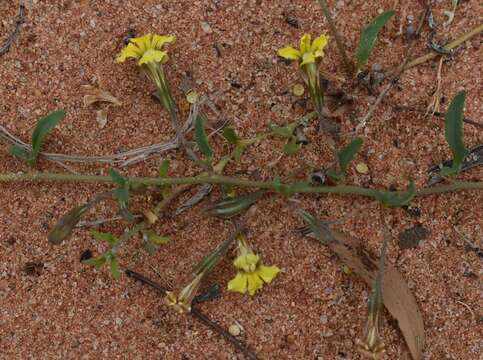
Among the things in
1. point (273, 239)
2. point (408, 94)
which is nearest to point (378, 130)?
point (408, 94)

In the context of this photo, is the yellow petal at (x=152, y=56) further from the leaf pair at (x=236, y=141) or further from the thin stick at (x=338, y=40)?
the thin stick at (x=338, y=40)

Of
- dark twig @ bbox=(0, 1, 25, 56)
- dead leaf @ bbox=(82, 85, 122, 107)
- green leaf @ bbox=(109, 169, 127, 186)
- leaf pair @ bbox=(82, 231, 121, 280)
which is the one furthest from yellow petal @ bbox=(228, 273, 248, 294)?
dark twig @ bbox=(0, 1, 25, 56)

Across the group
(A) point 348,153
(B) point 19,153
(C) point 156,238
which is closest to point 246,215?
(C) point 156,238

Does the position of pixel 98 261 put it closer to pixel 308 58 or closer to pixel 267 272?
pixel 267 272

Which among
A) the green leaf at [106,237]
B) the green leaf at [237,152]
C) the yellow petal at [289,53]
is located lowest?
the green leaf at [106,237]

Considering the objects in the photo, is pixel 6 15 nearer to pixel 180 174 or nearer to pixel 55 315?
pixel 180 174

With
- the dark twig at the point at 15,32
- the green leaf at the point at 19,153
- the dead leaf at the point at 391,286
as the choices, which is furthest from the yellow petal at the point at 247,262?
the dark twig at the point at 15,32

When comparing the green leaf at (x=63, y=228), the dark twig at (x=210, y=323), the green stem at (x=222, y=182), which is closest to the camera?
the green leaf at (x=63, y=228)
